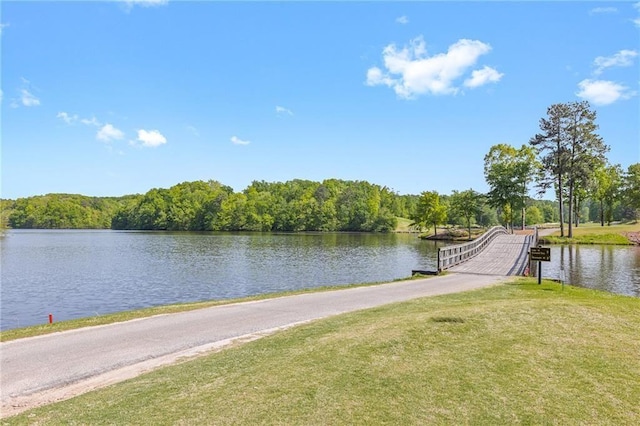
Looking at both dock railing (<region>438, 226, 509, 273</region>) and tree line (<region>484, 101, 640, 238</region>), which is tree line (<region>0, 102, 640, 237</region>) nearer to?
tree line (<region>484, 101, 640, 238</region>)

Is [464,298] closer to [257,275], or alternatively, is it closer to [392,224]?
[257,275]

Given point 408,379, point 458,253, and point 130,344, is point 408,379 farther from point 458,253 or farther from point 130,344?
point 458,253

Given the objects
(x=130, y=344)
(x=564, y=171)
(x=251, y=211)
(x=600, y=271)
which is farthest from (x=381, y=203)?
(x=130, y=344)

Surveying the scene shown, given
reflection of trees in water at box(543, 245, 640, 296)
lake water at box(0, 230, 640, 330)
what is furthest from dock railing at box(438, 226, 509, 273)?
reflection of trees in water at box(543, 245, 640, 296)

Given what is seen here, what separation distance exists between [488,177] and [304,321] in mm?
59885

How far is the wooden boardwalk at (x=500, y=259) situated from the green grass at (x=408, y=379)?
43.0 feet

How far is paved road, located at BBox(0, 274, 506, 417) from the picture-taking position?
708 centimetres

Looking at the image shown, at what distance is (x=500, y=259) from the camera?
2739 cm

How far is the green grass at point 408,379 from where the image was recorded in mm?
5273

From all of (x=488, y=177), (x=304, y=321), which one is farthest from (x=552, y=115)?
(x=304, y=321)

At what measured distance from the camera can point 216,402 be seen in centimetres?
569

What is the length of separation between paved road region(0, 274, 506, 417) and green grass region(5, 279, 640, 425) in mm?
809

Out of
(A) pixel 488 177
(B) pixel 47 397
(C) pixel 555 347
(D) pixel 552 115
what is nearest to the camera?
(B) pixel 47 397

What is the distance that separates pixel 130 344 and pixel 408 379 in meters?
6.27
